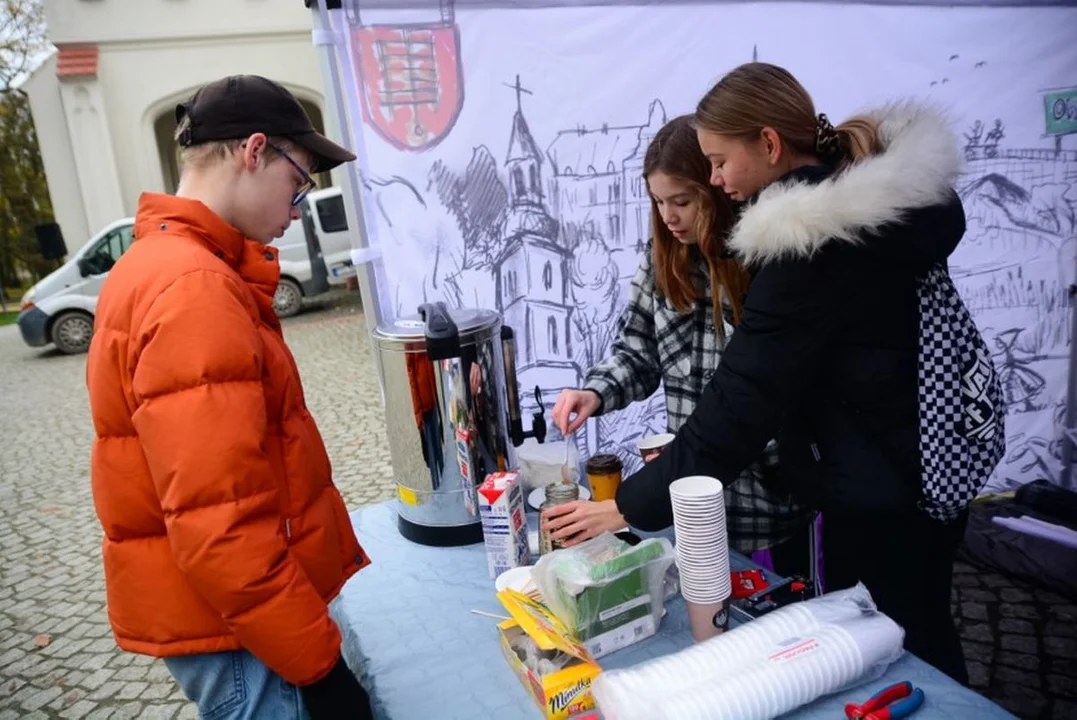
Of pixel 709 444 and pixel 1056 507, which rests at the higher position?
pixel 709 444

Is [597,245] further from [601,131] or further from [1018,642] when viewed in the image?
[1018,642]

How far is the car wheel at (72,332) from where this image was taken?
416 inches

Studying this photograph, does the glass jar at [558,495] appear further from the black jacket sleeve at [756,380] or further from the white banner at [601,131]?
the white banner at [601,131]

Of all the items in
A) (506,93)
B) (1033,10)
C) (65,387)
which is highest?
(1033,10)

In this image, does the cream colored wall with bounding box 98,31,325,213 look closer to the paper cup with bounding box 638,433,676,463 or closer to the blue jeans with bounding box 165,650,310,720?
the paper cup with bounding box 638,433,676,463

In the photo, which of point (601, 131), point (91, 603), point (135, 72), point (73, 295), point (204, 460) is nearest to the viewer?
point (204, 460)

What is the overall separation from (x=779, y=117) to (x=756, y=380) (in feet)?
1.73

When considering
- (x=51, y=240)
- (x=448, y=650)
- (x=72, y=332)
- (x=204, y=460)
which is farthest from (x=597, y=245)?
(x=51, y=240)

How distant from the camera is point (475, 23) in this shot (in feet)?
7.61

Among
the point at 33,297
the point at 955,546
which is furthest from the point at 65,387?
the point at 955,546

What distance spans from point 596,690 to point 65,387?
9.38 meters

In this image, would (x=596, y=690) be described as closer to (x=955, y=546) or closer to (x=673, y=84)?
(x=955, y=546)

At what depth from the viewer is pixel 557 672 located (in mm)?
1104

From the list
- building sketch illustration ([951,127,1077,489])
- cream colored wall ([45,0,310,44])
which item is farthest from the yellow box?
cream colored wall ([45,0,310,44])
